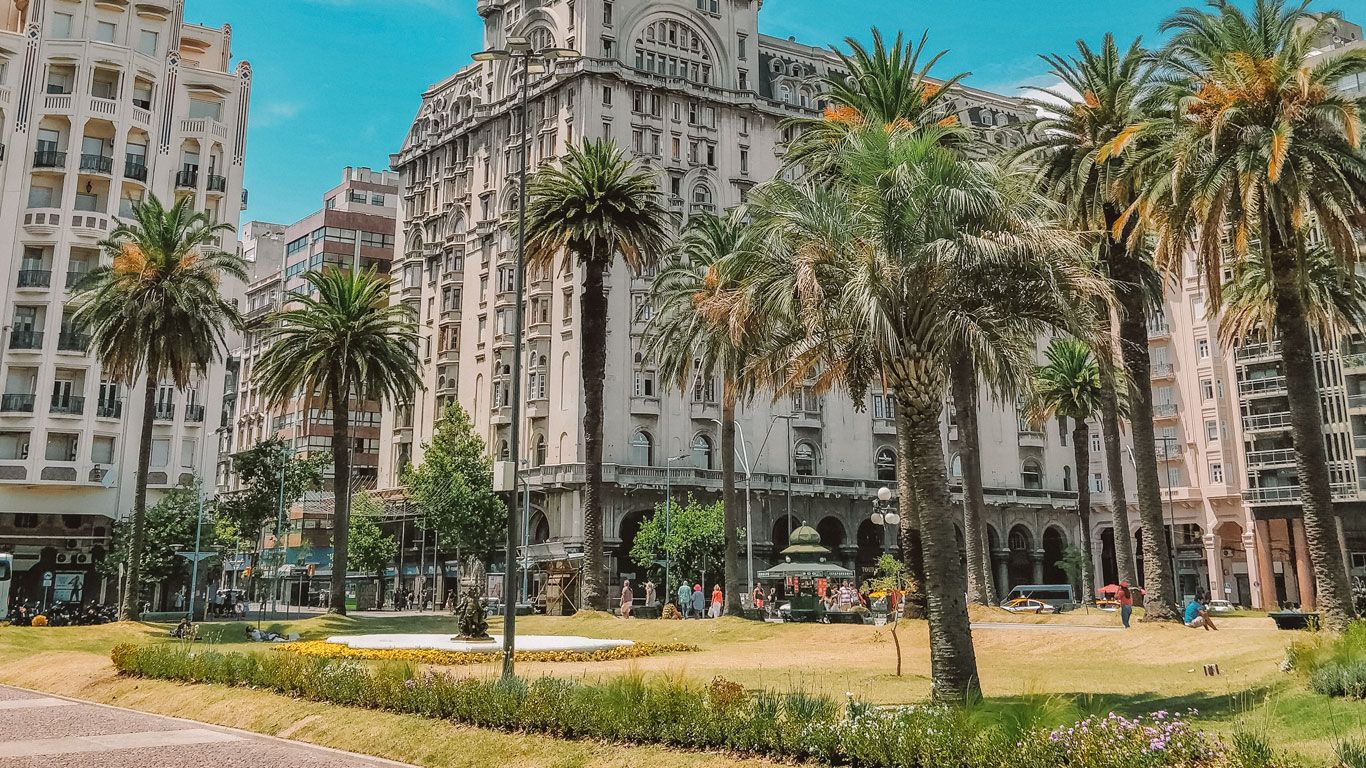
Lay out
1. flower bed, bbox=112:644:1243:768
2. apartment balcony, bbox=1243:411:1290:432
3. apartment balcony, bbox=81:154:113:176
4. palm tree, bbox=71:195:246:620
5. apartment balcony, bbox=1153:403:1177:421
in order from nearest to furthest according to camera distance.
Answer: flower bed, bbox=112:644:1243:768 → palm tree, bbox=71:195:246:620 → apartment balcony, bbox=81:154:113:176 → apartment balcony, bbox=1243:411:1290:432 → apartment balcony, bbox=1153:403:1177:421

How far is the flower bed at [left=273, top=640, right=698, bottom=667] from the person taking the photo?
80.1ft

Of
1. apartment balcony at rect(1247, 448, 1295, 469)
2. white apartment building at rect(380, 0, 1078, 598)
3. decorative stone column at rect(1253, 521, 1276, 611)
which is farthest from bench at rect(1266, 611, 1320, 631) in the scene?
decorative stone column at rect(1253, 521, 1276, 611)

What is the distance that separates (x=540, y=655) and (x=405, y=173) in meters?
69.8

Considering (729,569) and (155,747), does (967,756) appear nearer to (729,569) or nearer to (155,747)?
(155,747)

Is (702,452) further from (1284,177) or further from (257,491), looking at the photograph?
(1284,177)

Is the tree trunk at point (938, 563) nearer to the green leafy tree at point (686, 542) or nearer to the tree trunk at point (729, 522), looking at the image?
the tree trunk at point (729, 522)

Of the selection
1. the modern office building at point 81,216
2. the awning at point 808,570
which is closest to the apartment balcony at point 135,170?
the modern office building at point 81,216

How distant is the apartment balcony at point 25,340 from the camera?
55.2 meters

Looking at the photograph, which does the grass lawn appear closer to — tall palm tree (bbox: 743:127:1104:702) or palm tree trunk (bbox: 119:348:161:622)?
tall palm tree (bbox: 743:127:1104:702)

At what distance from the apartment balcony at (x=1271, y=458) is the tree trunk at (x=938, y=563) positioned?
62.1 meters

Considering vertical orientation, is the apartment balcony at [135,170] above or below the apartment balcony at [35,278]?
above

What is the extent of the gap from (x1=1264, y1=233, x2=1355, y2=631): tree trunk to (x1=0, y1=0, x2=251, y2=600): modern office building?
4718cm

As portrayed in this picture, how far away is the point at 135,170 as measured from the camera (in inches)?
2319

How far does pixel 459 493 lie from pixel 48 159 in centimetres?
2912
